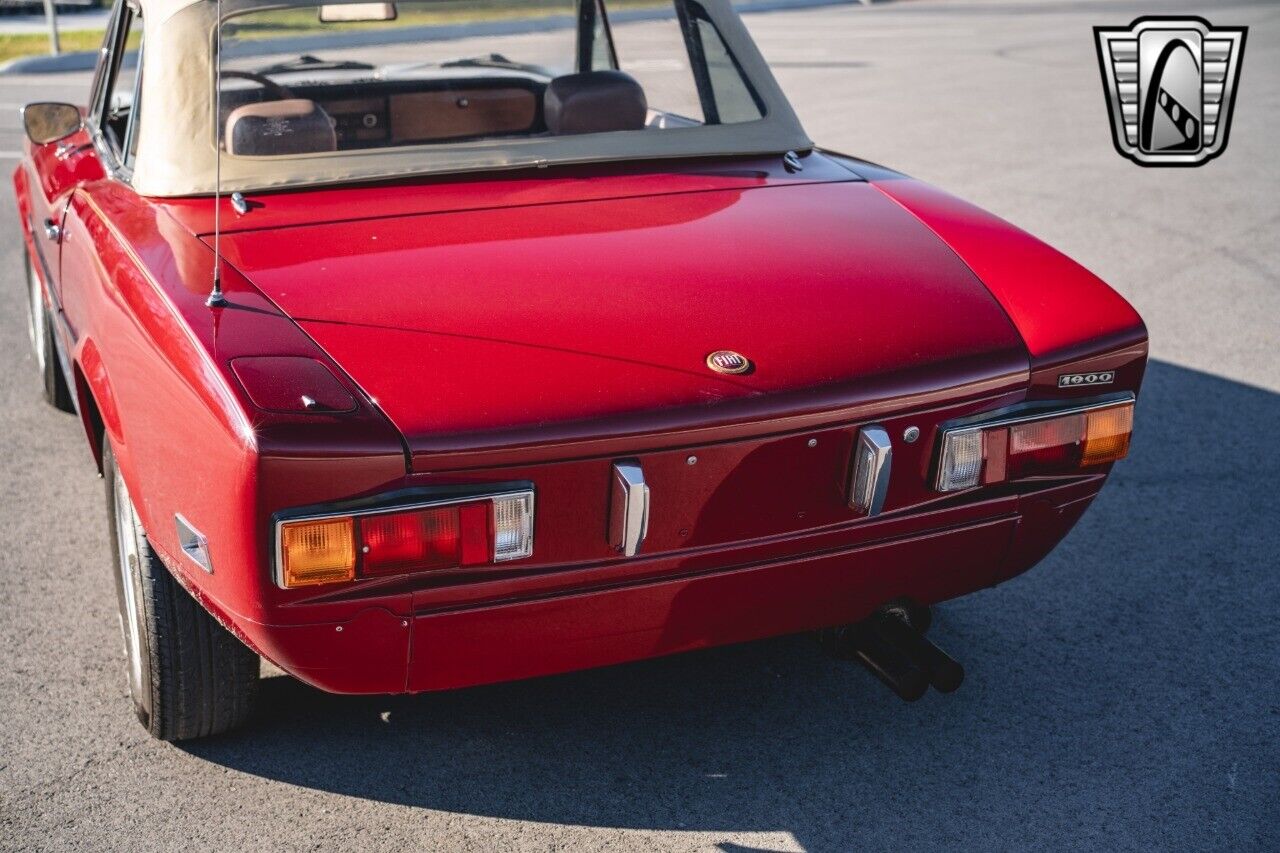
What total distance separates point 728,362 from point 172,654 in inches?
48.2

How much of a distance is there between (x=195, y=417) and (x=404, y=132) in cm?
203

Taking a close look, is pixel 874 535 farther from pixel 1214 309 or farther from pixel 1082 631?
pixel 1214 309

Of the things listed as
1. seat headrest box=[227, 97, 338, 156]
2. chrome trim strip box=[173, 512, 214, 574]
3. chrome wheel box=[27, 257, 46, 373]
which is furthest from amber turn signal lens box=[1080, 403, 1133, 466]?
chrome wheel box=[27, 257, 46, 373]

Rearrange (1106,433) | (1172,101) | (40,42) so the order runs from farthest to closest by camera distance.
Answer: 1. (40,42)
2. (1172,101)
3. (1106,433)

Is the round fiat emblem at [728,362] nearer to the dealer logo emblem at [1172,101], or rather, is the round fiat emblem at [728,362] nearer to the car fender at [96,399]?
the car fender at [96,399]

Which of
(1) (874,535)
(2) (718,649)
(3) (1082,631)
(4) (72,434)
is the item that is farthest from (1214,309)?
(4) (72,434)

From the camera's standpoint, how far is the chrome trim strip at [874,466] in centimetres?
231

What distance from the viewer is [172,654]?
2.56m

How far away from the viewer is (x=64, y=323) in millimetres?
3348

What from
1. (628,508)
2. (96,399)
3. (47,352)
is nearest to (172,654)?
(96,399)

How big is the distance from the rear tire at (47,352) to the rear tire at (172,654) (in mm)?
1785

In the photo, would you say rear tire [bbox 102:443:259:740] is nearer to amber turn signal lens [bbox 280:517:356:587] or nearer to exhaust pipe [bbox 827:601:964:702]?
amber turn signal lens [bbox 280:517:356:587]

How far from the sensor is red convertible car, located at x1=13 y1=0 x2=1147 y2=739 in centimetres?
211

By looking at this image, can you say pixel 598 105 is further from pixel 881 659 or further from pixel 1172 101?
pixel 1172 101
